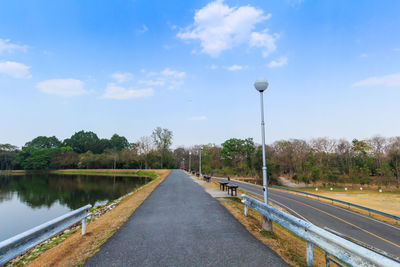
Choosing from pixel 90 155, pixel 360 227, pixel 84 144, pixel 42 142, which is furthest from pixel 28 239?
pixel 42 142

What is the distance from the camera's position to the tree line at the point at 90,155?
228ft

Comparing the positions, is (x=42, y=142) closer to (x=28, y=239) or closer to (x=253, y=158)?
(x=253, y=158)

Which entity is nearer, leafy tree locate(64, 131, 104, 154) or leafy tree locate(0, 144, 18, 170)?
leafy tree locate(0, 144, 18, 170)

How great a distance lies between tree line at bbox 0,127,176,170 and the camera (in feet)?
228

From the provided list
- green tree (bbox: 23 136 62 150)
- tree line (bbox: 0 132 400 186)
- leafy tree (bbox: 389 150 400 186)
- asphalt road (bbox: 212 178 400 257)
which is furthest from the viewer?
green tree (bbox: 23 136 62 150)

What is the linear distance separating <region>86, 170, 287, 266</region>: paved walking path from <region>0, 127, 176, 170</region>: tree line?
200ft

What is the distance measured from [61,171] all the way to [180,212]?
295ft

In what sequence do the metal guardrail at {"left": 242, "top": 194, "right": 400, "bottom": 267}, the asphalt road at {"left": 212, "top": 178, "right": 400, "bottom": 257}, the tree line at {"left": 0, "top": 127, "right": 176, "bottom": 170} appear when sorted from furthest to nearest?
the tree line at {"left": 0, "top": 127, "right": 176, "bottom": 170}, the asphalt road at {"left": 212, "top": 178, "right": 400, "bottom": 257}, the metal guardrail at {"left": 242, "top": 194, "right": 400, "bottom": 267}

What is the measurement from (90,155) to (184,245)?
3373 inches

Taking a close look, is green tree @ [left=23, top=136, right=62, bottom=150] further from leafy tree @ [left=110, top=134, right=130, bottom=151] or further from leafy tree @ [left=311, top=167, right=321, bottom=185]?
leafy tree @ [left=311, top=167, right=321, bottom=185]

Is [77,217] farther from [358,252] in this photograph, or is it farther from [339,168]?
[339,168]

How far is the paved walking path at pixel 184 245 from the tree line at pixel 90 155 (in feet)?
200

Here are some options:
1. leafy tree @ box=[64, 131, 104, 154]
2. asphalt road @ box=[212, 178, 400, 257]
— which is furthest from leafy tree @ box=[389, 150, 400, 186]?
leafy tree @ box=[64, 131, 104, 154]

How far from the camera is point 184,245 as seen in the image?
4930mm
